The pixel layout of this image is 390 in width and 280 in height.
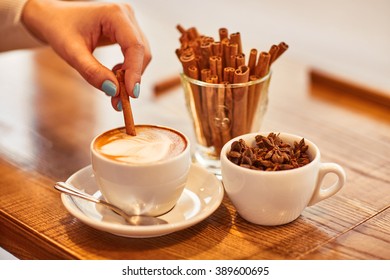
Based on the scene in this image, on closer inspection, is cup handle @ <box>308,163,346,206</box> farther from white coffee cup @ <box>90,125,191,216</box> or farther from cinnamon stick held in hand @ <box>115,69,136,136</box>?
cinnamon stick held in hand @ <box>115,69,136,136</box>

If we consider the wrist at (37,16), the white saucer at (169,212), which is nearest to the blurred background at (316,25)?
the wrist at (37,16)

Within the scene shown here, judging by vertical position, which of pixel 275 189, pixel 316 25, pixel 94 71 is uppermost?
pixel 94 71

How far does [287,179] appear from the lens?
104 cm

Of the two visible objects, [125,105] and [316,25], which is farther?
[316,25]

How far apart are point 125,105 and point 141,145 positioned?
4.6 inches

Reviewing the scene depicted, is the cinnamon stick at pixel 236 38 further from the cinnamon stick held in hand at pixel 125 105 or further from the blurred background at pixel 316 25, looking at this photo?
the blurred background at pixel 316 25

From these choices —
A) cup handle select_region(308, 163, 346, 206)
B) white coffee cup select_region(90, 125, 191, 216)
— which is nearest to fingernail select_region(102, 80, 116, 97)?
white coffee cup select_region(90, 125, 191, 216)

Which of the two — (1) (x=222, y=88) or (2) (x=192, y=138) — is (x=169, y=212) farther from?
(2) (x=192, y=138)

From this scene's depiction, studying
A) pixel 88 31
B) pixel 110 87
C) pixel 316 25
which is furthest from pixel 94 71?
pixel 316 25

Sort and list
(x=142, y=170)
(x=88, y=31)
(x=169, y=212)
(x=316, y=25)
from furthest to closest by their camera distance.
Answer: (x=316, y=25) → (x=88, y=31) → (x=169, y=212) → (x=142, y=170)

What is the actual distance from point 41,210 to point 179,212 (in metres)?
0.25

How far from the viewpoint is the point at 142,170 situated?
1.03 meters
